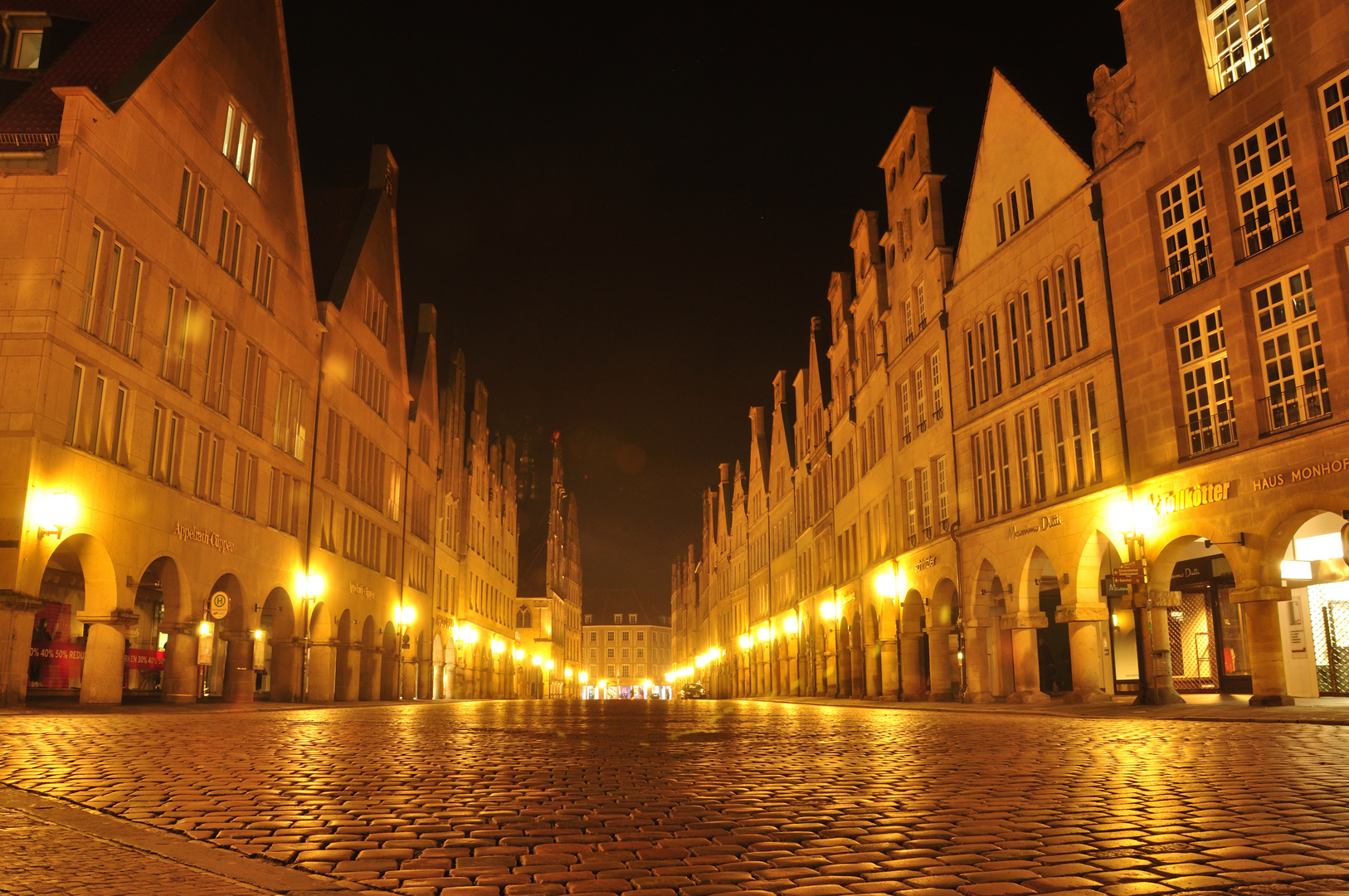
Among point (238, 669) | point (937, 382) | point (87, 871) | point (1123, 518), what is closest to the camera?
point (87, 871)

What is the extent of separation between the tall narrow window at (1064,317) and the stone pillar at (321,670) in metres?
29.3

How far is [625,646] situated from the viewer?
17938cm

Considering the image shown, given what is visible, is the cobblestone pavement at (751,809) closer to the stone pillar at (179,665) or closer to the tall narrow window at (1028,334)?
the stone pillar at (179,665)

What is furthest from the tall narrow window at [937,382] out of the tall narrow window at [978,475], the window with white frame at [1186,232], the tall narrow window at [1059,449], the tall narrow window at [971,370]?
the window with white frame at [1186,232]

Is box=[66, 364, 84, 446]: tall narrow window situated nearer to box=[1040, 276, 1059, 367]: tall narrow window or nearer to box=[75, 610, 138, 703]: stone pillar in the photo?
box=[75, 610, 138, 703]: stone pillar

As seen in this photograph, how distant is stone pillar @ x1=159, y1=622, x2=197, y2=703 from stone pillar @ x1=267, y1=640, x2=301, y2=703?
8831mm

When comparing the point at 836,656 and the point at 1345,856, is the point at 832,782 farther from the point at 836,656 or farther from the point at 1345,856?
the point at 836,656

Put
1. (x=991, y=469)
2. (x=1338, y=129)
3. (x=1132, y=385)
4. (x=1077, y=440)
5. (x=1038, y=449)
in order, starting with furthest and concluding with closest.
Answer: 1. (x=991, y=469)
2. (x=1038, y=449)
3. (x=1077, y=440)
4. (x=1132, y=385)
5. (x=1338, y=129)

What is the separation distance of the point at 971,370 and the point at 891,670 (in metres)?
13.3

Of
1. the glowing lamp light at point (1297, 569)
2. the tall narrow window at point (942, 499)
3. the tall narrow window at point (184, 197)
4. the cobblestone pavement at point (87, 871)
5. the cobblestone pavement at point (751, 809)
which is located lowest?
the cobblestone pavement at point (751, 809)

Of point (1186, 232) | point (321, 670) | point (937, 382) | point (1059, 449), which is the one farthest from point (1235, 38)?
point (321, 670)

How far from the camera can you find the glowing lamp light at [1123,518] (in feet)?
88.3

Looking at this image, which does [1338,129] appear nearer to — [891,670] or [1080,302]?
[1080,302]

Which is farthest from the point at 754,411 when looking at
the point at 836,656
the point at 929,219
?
the point at 929,219
